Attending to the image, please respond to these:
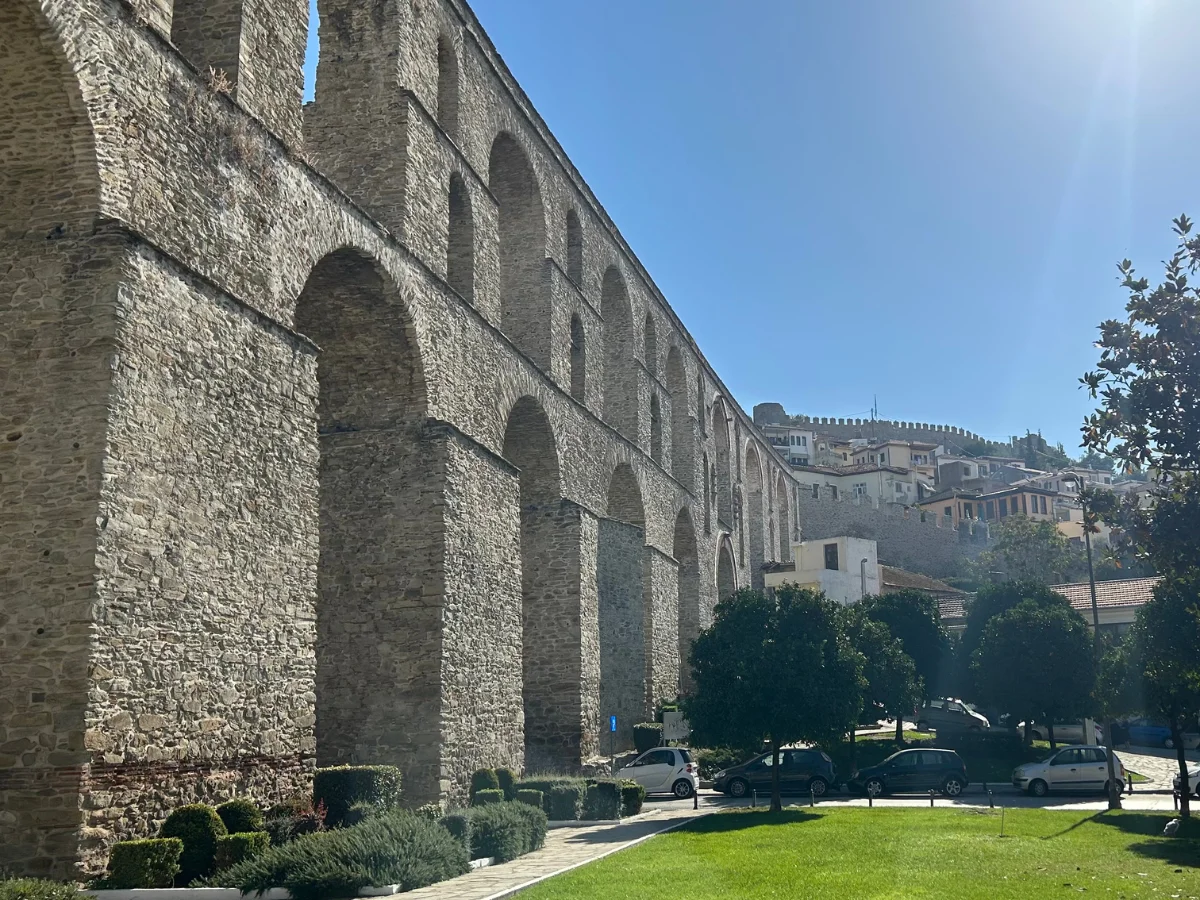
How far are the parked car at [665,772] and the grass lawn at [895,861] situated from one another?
5.99 m

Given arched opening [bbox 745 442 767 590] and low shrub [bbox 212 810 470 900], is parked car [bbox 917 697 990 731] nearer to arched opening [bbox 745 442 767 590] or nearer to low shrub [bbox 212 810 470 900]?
arched opening [bbox 745 442 767 590]

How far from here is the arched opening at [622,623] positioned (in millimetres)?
28094

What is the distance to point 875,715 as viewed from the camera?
34656mm

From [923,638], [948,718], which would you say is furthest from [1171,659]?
[948,718]

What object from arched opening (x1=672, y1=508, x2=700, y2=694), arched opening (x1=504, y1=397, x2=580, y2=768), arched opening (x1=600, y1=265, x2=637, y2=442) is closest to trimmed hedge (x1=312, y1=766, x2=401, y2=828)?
arched opening (x1=504, y1=397, x2=580, y2=768)

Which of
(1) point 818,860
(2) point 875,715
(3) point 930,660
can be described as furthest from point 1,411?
(3) point 930,660

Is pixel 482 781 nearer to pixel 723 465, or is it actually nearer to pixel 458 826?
pixel 458 826

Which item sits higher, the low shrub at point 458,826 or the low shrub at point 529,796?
the low shrub at point 458,826

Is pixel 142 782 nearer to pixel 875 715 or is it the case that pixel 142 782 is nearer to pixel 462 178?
pixel 462 178

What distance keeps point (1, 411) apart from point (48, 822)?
3915 mm

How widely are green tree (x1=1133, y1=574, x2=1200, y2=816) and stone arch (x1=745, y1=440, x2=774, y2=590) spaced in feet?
108

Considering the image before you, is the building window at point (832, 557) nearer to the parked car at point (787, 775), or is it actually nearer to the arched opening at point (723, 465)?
the arched opening at point (723, 465)

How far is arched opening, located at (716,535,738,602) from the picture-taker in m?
45.8

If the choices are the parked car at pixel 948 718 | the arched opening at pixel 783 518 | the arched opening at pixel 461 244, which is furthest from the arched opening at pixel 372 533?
the arched opening at pixel 783 518
